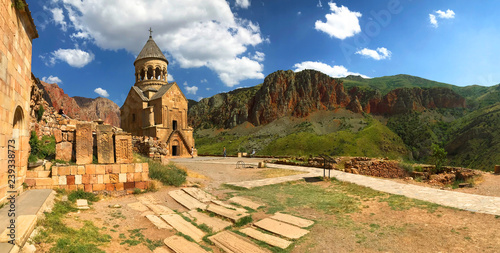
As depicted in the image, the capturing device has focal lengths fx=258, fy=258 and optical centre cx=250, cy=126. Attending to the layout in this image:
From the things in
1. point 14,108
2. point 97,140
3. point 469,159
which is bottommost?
point 469,159

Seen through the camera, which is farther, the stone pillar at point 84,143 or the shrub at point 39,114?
the shrub at point 39,114

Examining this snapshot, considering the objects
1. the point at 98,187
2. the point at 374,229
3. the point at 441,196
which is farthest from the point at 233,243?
the point at 441,196

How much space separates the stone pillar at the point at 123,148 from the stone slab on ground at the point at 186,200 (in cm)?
202

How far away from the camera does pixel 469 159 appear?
38.8 metres

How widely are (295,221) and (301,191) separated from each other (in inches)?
143

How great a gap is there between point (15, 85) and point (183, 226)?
17.4 feet

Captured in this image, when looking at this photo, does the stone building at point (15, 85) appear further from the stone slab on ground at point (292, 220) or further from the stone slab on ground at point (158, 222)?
the stone slab on ground at point (292, 220)

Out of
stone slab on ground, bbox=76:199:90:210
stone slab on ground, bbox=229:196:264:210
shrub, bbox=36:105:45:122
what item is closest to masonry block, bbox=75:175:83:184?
stone slab on ground, bbox=76:199:90:210

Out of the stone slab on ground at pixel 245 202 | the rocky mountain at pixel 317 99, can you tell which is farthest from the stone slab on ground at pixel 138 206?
the rocky mountain at pixel 317 99

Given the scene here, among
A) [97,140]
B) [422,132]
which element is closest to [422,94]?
[422,132]

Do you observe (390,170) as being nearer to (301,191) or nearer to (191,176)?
(301,191)

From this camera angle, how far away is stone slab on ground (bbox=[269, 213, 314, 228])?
615 centimetres

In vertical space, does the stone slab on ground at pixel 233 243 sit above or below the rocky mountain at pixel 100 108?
below

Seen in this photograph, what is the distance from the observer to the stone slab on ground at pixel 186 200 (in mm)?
7684
